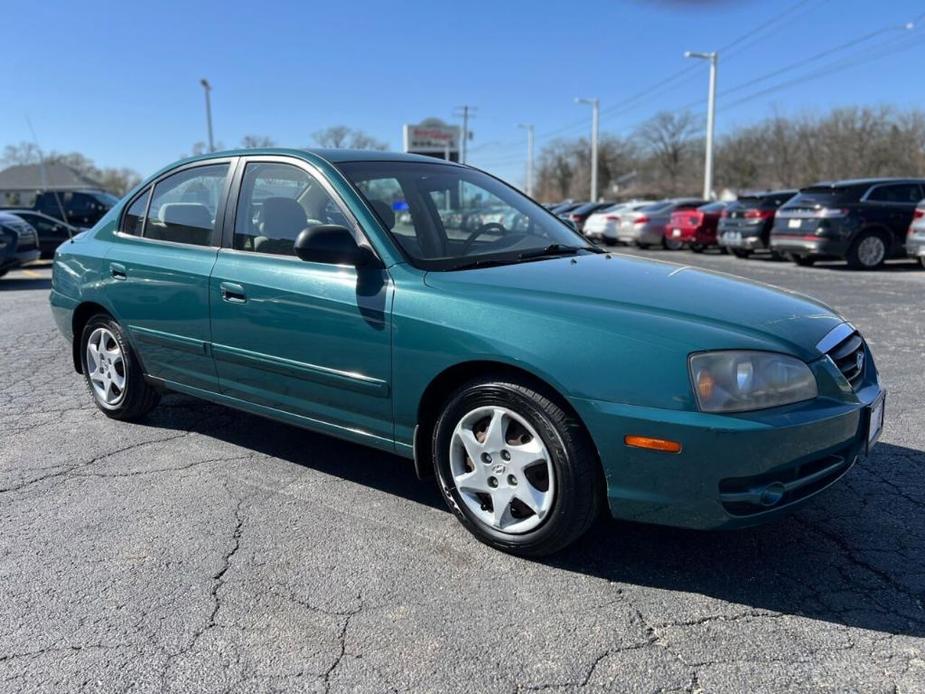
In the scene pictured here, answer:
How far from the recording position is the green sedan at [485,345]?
2602mm

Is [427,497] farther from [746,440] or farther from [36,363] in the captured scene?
[36,363]

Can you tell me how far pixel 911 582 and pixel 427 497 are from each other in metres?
1.96

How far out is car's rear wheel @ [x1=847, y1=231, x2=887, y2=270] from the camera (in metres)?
13.5

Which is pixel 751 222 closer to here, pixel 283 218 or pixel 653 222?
pixel 653 222

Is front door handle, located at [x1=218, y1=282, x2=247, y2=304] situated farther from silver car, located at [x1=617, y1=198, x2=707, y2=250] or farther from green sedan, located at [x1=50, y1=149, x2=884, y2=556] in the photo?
silver car, located at [x1=617, y1=198, x2=707, y2=250]

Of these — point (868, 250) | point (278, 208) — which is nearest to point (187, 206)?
point (278, 208)

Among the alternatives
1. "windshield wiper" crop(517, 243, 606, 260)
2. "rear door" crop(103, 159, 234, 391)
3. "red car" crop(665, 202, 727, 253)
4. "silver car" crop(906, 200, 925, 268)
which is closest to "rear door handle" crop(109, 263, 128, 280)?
"rear door" crop(103, 159, 234, 391)

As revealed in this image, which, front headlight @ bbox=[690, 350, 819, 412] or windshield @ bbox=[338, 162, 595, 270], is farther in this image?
windshield @ bbox=[338, 162, 595, 270]

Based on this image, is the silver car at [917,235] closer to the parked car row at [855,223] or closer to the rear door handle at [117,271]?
the parked car row at [855,223]

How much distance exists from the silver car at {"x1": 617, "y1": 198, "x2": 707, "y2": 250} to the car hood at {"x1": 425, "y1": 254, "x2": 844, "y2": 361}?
1799 cm

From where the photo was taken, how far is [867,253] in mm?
13625

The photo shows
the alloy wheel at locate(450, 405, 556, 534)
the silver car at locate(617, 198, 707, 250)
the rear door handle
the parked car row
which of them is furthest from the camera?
the silver car at locate(617, 198, 707, 250)

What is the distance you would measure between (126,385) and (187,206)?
115cm

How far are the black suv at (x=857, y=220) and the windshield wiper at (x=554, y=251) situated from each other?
36.4 feet
